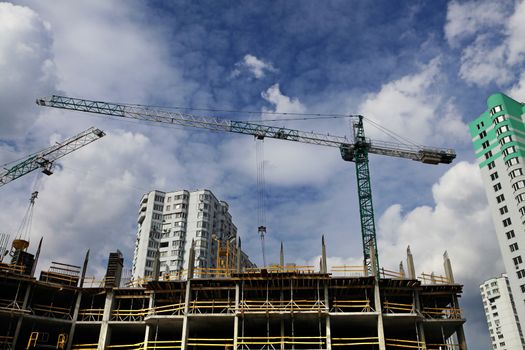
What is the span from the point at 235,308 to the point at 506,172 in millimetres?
60565

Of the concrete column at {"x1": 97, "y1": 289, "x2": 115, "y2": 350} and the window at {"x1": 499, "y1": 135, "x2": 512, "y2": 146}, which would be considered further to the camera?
the window at {"x1": 499, "y1": 135, "x2": 512, "y2": 146}

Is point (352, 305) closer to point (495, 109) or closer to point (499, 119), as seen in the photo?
point (499, 119)

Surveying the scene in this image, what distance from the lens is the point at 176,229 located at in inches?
4232

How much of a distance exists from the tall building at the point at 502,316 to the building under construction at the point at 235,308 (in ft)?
296

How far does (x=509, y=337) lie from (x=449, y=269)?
9497 cm

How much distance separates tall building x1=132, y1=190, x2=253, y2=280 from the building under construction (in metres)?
56.1

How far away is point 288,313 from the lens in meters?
39.1

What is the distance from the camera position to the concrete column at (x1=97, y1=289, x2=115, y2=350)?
4195 centimetres

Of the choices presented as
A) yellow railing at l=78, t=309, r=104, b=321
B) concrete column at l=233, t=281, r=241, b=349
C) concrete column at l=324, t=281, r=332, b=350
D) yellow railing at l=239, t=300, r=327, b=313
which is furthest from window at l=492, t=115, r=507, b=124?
yellow railing at l=78, t=309, r=104, b=321

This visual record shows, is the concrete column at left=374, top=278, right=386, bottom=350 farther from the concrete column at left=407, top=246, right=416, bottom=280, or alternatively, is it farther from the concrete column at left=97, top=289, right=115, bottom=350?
the concrete column at left=97, top=289, right=115, bottom=350

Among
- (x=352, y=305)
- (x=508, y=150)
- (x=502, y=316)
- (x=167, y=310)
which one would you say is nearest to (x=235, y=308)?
(x=167, y=310)

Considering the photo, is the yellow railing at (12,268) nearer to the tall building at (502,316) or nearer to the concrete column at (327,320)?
the concrete column at (327,320)

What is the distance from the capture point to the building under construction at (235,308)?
132 feet

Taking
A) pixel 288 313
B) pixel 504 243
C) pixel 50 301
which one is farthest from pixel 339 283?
pixel 504 243
